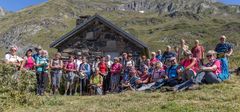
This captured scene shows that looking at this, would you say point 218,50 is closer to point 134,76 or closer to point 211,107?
point 134,76

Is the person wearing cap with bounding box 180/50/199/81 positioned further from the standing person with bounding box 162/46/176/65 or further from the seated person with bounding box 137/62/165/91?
the standing person with bounding box 162/46/176/65

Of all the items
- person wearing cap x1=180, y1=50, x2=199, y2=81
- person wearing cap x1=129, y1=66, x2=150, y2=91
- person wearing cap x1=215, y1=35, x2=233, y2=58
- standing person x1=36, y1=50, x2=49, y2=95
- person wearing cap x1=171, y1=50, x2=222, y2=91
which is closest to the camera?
person wearing cap x1=171, y1=50, x2=222, y2=91

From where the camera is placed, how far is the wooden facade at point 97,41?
2727cm

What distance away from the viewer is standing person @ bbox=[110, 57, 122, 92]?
1966 centimetres

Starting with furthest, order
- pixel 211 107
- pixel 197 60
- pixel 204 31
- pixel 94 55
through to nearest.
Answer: pixel 204 31, pixel 94 55, pixel 197 60, pixel 211 107

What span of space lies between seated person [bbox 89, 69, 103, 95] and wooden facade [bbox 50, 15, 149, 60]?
7.64 metres

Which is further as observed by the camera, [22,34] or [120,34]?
[22,34]

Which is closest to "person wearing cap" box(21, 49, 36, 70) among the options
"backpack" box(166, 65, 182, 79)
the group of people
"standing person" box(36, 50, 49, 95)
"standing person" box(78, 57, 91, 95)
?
the group of people

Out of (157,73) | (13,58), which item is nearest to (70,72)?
(13,58)

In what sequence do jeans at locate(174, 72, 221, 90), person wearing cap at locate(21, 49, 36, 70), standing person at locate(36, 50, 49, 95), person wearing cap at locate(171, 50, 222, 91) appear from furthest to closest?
standing person at locate(36, 50, 49, 95) → person wearing cap at locate(21, 49, 36, 70) → jeans at locate(174, 72, 221, 90) → person wearing cap at locate(171, 50, 222, 91)

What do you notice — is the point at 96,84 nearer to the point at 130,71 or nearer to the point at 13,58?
the point at 130,71

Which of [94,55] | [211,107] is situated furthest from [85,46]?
[211,107]

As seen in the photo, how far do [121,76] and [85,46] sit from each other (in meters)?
8.27

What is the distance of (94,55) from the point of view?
27266mm
